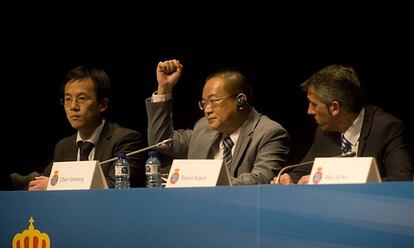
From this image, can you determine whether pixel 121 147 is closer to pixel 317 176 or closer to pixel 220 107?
pixel 220 107

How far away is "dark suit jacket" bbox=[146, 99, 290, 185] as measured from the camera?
12.4 feet

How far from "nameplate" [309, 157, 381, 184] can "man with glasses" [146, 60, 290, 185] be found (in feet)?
2.89

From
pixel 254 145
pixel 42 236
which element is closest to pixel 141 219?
pixel 42 236

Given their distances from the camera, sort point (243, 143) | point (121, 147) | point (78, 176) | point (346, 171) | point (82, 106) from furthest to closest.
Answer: point (82, 106)
point (121, 147)
point (243, 143)
point (78, 176)
point (346, 171)

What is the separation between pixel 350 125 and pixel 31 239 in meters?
1.39

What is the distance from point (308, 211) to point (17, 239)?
4.48 feet

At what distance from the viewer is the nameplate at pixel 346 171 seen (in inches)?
108

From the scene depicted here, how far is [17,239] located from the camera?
3561mm

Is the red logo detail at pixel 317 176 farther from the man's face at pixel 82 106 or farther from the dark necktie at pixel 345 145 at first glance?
the man's face at pixel 82 106

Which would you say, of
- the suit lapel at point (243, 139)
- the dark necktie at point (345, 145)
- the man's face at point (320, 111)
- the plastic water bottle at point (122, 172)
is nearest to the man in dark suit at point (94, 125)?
the plastic water bottle at point (122, 172)

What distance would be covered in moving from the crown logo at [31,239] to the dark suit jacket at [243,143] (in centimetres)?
78

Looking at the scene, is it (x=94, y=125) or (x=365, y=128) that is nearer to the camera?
(x=365, y=128)

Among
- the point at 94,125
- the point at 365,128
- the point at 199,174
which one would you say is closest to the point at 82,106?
the point at 94,125

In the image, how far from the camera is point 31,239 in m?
3.49
